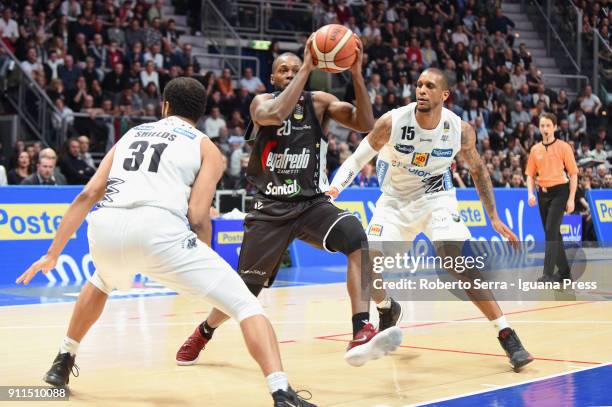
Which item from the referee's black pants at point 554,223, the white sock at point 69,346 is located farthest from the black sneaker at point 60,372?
the referee's black pants at point 554,223

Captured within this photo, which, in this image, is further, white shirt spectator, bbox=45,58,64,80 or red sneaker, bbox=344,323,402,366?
white shirt spectator, bbox=45,58,64,80

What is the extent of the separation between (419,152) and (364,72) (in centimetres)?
1542

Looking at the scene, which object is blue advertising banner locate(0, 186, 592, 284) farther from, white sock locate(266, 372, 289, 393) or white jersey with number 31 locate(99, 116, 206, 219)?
white sock locate(266, 372, 289, 393)

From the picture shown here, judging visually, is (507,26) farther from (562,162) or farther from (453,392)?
(453,392)

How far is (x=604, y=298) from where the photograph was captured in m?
11.0

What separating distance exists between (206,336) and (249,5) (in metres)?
16.7

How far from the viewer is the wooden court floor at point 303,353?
580 centimetres

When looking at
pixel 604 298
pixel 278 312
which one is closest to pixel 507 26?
pixel 604 298

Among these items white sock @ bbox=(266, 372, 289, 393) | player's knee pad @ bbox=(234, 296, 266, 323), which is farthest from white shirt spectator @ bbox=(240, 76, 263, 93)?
white sock @ bbox=(266, 372, 289, 393)

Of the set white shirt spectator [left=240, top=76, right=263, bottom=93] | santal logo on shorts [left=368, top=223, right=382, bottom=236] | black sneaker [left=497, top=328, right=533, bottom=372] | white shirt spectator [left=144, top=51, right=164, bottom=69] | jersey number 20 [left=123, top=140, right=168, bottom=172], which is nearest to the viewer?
jersey number 20 [left=123, top=140, right=168, bottom=172]

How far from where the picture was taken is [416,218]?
7285 mm

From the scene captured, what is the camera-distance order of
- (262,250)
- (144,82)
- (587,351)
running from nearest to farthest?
(262,250) < (587,351) < (144,82)

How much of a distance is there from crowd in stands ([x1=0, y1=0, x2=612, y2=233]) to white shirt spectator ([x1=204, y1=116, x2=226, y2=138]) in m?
0.02

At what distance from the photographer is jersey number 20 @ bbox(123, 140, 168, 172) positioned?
519 cm
